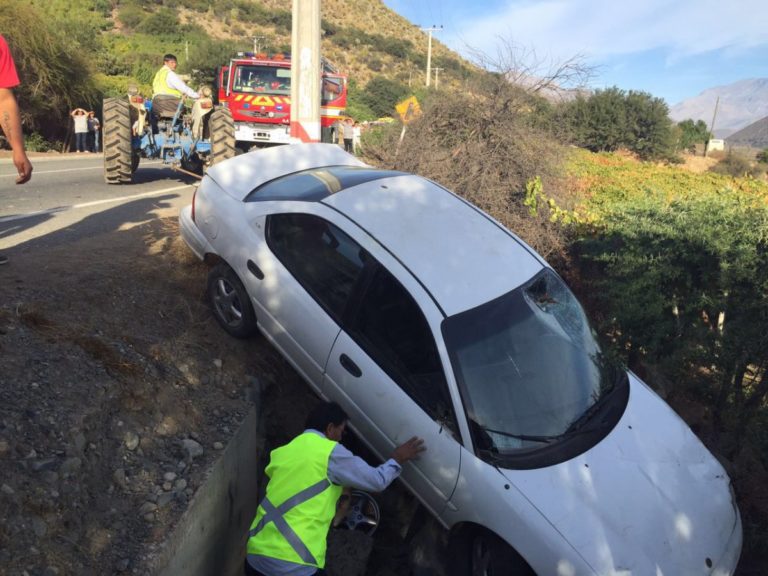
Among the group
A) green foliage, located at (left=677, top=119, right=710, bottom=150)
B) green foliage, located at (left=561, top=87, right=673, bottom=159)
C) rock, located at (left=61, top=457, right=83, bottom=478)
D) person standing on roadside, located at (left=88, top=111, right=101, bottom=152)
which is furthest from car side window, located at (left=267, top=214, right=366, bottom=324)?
green foliage, located at (left=677, top=119, right=710, bottom=150)

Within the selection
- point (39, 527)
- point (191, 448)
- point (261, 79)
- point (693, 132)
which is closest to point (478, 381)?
point (191, 448)

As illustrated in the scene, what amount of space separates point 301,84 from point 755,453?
6.21 m

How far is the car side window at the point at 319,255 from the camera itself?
353 cm

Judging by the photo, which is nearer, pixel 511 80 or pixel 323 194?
pixel 323 194

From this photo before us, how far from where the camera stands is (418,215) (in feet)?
12.5

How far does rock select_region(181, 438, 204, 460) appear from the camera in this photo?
3.28 metres

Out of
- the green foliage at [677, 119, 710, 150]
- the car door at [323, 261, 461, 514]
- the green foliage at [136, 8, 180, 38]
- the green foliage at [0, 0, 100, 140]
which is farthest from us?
the green foliage at [136, 8, 180, 38]

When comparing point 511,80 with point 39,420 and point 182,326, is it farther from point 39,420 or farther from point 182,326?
point 39,420

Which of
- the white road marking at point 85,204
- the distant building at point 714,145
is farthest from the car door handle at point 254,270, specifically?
the distant building at point 714,145

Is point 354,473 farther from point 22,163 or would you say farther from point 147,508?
point 22,163

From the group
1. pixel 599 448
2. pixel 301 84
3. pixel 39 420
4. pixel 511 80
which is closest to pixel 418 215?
pixel 599 448

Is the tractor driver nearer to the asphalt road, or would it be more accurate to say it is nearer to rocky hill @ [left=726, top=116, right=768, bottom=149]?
the asphalt road

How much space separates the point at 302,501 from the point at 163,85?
7.79m

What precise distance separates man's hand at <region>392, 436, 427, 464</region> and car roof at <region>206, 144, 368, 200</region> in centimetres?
233
